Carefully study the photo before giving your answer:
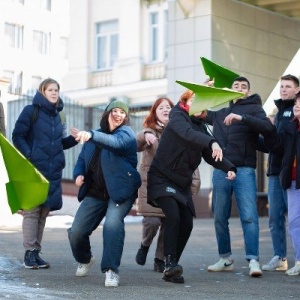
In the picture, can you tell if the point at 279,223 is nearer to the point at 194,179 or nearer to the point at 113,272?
the point at 194,179

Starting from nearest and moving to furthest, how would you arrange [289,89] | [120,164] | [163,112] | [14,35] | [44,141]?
A: [120,164], [44,141], [163,112], [289,89], [14,35]

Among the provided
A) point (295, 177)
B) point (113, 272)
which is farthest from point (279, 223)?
point (113, 272)

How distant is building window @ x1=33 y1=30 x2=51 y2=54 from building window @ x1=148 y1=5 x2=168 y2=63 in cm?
2138

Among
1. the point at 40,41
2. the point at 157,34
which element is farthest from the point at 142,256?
the point at 40,41

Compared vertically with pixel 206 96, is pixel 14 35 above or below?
above

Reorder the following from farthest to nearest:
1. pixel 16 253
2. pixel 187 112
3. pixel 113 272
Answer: pixel 16 253 → pixel 187 112 → pixel 113 272

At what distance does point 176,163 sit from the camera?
33.4 feet

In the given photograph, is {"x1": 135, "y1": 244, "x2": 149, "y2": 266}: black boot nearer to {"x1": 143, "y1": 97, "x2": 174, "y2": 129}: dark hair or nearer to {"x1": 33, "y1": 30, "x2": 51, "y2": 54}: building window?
{"x1": 143, "y1": 97, "x2": 174, "y2": 129}: dark hair

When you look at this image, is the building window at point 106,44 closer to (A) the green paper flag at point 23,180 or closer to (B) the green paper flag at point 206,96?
(B) the green paper flag at point 206,96

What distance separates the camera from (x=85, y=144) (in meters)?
10.2

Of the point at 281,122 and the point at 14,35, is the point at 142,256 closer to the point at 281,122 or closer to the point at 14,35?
the point at 281,122

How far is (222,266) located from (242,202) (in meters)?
0.70

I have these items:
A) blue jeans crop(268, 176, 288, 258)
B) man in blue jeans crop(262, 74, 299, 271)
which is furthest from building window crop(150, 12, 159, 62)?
blue jeans crop(268, 176, 288, 258)

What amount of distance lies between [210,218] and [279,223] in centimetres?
1120
